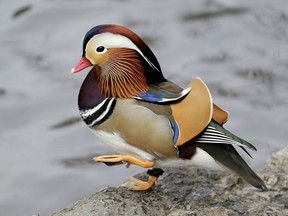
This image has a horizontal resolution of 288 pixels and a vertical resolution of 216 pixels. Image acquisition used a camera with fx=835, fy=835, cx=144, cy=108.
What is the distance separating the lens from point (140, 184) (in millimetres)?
3273

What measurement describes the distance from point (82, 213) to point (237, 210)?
0.59 metres

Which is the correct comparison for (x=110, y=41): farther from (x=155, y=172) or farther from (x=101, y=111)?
(x=155, y=172)

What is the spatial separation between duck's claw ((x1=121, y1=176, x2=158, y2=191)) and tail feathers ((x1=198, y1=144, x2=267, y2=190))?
1.10 feet

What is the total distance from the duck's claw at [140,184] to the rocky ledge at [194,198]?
0.9 inches

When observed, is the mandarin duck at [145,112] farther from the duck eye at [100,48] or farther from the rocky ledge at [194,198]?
the rocky ledge at [194,198]

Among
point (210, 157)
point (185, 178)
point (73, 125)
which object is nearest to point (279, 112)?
point (73, 125)

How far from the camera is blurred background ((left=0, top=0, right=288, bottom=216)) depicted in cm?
493

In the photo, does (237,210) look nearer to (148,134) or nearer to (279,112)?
(148,134)

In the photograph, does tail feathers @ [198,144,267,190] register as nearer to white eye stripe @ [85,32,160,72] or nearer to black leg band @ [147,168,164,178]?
black leg band @ [147,168,164,178]

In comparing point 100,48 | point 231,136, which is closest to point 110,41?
point 100,48

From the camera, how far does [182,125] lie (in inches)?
117

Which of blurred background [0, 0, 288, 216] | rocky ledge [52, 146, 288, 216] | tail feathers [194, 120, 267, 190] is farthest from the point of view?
blurred background [0, 0, 288, 216]

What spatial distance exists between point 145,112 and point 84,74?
2.78 m

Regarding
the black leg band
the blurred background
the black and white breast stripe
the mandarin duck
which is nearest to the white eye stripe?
the mandarin duck
